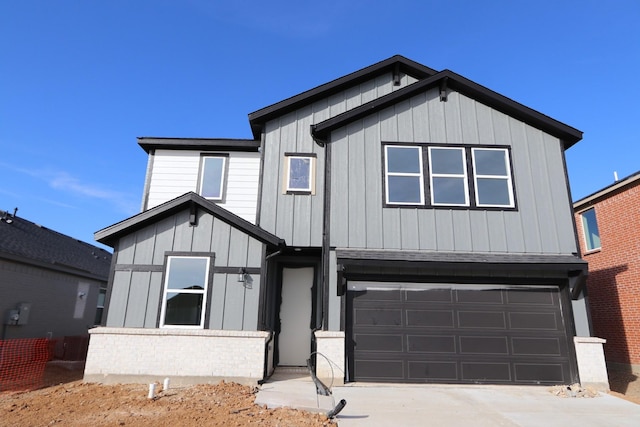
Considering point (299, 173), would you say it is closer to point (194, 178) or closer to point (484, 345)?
point (194, 178)

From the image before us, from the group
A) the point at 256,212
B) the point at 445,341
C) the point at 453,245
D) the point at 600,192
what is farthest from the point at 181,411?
the point at 600,192

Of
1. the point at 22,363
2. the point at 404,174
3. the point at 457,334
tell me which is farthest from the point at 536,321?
the point at 22,363

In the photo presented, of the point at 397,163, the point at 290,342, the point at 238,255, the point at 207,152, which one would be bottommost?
the point at 290,342

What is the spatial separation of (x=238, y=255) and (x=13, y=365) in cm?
560

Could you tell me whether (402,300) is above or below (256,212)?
below

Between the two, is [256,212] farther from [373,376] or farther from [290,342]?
[373,376]

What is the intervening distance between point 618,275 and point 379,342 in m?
8.92

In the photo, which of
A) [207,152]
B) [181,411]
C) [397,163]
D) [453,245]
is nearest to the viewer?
[181,411]

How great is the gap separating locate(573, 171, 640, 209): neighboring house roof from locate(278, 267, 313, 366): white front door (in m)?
10.1

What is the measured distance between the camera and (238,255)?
29.5ft

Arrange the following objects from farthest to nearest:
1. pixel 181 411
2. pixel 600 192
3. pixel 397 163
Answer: pixel 600 192, pixel 397 163, pixel 181 411

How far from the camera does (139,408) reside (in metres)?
6.48

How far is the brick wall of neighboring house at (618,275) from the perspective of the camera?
37.7 ft

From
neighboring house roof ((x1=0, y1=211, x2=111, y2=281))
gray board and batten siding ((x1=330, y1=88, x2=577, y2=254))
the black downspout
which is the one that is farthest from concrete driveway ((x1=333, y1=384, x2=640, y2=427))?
neighboring house roof ((x1=0, y1=211, x2=111, y2=281))
